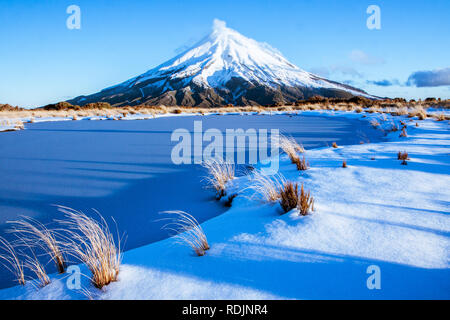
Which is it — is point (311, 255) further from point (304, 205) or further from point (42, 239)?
point (42, 239)

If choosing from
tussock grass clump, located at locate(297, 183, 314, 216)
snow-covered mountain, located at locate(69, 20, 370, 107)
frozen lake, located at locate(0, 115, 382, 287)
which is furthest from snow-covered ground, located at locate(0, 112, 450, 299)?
snow-covered mountain, located at locate(69, 20, 370, 107)

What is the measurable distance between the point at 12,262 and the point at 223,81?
13522cm

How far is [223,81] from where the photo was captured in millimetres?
130125

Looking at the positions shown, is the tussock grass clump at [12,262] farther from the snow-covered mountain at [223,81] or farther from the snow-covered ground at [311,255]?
the snow-covered mountain at [223,81]

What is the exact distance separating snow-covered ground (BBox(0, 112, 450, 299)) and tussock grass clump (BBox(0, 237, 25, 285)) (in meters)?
0.13

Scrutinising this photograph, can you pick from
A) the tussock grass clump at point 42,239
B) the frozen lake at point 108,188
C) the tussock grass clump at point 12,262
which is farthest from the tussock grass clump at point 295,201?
the tussock grass clump at point 12,262

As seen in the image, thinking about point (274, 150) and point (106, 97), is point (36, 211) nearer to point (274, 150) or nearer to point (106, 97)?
point (274, 150)

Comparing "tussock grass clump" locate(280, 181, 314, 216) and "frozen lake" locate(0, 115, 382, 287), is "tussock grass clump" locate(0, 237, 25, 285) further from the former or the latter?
"tussock grass clump" locate(280, 181, 314, 216)

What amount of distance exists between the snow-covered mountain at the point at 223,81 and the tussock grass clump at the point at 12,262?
335ft

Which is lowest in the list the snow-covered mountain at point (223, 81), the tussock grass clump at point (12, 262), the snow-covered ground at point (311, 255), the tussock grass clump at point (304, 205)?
Answer: the tussock grass clump at point (12, 262)

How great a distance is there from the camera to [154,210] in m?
2.98

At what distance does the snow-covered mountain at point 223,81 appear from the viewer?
10662cm

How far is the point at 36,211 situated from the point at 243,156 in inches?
152

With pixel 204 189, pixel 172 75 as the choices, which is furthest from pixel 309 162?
pixel 172 75
